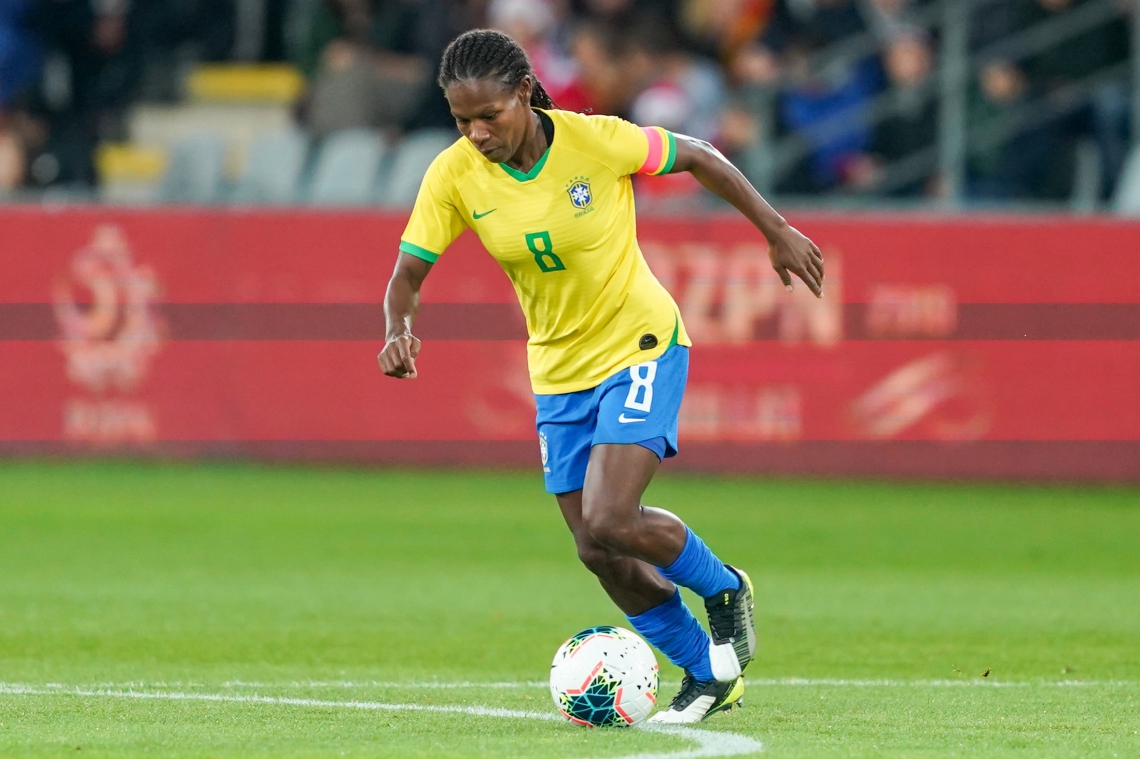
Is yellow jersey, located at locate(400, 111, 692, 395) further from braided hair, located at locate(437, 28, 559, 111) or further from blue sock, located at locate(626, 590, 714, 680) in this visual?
blue sock, located at locate(626, 590, 714, 680)

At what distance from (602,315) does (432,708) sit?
1524 millimetres

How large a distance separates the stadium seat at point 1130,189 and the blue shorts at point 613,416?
357 inches

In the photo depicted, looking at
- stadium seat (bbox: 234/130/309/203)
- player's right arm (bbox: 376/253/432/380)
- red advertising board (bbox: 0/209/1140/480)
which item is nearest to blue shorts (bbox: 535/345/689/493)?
player's right arm (bbox: 376/253/432/380)

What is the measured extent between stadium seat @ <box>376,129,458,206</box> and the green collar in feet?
29.3

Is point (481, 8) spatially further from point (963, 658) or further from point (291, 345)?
point (963, 658)

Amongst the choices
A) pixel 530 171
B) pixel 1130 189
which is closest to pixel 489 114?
pixel 530 171

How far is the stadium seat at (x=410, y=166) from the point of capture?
50.4 ft

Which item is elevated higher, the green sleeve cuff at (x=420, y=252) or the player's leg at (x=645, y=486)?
the green sleeve cuff at (x=420, y=252)

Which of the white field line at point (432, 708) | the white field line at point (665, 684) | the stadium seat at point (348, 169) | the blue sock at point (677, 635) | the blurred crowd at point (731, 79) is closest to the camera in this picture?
the white field line at point (432, 708)

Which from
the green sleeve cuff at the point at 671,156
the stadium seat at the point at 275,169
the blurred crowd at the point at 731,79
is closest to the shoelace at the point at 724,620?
the green sleeve cuff at the point at 671,156

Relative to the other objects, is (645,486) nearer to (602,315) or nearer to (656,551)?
(656,551)

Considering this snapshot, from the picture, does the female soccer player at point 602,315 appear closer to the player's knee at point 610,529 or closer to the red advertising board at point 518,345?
the player's knee at point 610,529

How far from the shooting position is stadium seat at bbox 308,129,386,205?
619 inches

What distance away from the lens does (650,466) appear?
20.4 ft
